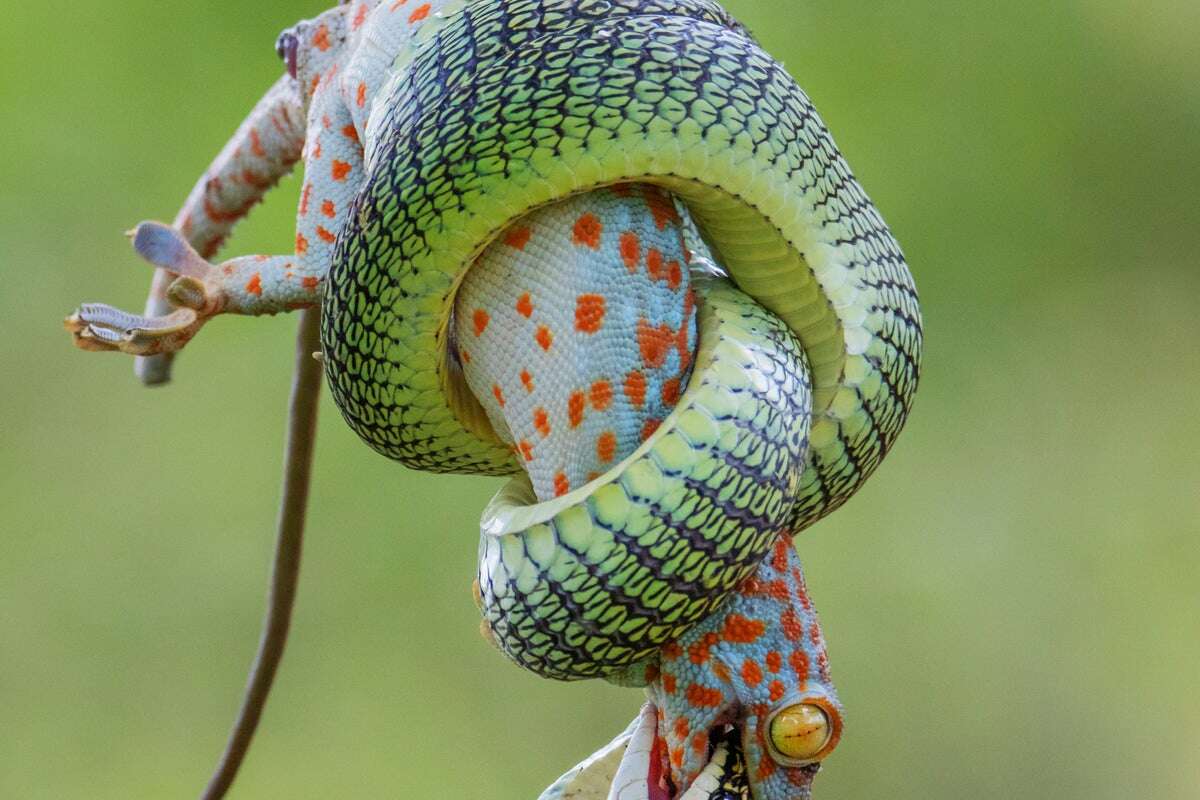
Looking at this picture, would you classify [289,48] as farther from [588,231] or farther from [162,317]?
[588,231]

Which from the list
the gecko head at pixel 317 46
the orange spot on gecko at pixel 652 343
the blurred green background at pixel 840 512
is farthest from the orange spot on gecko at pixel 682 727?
the blurred green background at pixel 840 512

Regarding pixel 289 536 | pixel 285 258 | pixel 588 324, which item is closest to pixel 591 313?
pixel 588 324

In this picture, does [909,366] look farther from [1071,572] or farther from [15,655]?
[15,655]

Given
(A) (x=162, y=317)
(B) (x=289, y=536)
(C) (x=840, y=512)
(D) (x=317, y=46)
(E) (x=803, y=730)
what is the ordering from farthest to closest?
1. (C) (x=840, y=512)
2. (B) (x=289, y=536)
3. (D) (x=317, y=46)
4. (A) (x=162, y=317)
5. (E) (x=803, y=730)

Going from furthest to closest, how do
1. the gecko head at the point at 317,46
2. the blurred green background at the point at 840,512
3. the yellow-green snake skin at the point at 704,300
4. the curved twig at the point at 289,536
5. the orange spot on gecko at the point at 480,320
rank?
the blurred green background at the point at 840,512
the curved twig at the point at 289,536
the gecko head at the point at 317,46
the orange spot on gecko at the point at 480,320
the yellow-green snake skin at the point at 704,300

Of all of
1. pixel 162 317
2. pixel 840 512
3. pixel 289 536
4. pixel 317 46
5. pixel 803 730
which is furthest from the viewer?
pixel 840 512

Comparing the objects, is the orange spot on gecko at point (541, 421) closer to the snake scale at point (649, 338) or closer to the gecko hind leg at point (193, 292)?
the snake scale at point (649, 338)
